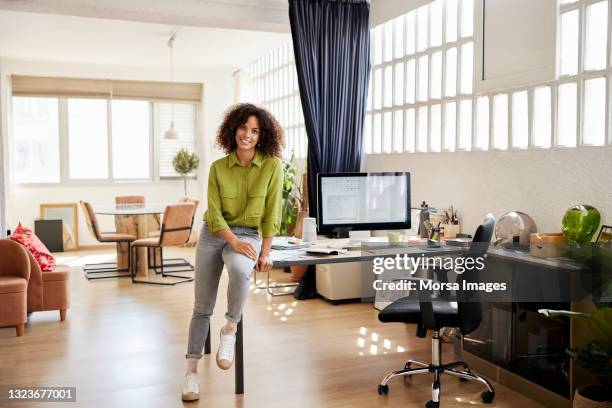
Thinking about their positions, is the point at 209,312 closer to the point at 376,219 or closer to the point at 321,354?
the point at 321,354

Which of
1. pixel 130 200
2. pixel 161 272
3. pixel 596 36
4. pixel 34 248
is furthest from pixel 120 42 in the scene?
pixel 596 36

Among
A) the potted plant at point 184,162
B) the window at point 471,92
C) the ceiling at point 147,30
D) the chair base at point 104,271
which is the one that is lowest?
the chair base at point 104,271

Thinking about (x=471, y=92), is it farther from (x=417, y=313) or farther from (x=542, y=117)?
(x=417, y=313)

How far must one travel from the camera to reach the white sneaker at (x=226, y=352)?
126 inches

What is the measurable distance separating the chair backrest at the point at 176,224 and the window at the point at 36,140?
363 cm

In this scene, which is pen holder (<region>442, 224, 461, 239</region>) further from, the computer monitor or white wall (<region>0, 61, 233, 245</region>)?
white wall (<region>0, 61, 233, 245</region>)

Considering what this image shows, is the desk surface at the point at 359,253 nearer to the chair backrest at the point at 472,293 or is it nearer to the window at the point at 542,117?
the chair backrest at the point at 472,293

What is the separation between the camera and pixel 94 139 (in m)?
9.87

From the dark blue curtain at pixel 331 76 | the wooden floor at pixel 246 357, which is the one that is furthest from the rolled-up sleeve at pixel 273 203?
the dark blue curtain at pixel 331 76

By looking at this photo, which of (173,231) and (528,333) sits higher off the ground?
(173,231)

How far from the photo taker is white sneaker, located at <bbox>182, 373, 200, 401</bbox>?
3311 millimetres

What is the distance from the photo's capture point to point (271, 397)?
3.38 metres

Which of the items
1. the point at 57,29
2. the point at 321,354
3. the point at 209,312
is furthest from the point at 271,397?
the point at 57,29

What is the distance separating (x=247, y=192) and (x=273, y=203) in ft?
0.50
